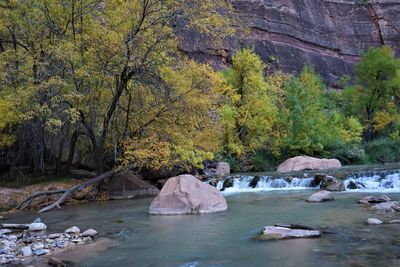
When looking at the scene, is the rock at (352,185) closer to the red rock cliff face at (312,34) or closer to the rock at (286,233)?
the rock at (286,233)

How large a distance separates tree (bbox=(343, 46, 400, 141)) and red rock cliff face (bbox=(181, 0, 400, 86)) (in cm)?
1625

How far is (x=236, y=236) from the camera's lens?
9852 mm

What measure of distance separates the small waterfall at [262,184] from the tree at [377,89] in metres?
20.4

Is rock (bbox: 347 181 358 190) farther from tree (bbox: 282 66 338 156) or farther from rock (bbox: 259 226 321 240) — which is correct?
tree (bbox: 282 66 338 156)

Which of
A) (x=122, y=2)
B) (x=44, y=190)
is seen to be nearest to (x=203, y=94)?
(x=122, y=2)

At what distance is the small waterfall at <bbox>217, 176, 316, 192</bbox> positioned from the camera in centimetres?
2032

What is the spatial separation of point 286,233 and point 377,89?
33361mm

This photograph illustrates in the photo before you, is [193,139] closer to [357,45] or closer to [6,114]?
[6,114]

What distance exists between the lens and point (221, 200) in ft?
46.2

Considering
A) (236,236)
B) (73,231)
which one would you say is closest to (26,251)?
(73,231)

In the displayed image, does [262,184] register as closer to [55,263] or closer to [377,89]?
[55,263]

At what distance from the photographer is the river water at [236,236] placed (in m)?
7.78

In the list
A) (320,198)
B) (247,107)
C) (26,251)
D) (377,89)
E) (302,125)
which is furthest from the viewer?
(377,89)

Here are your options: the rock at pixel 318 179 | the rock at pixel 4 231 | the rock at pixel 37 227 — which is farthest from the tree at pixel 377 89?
the rock at pixel 4 231
